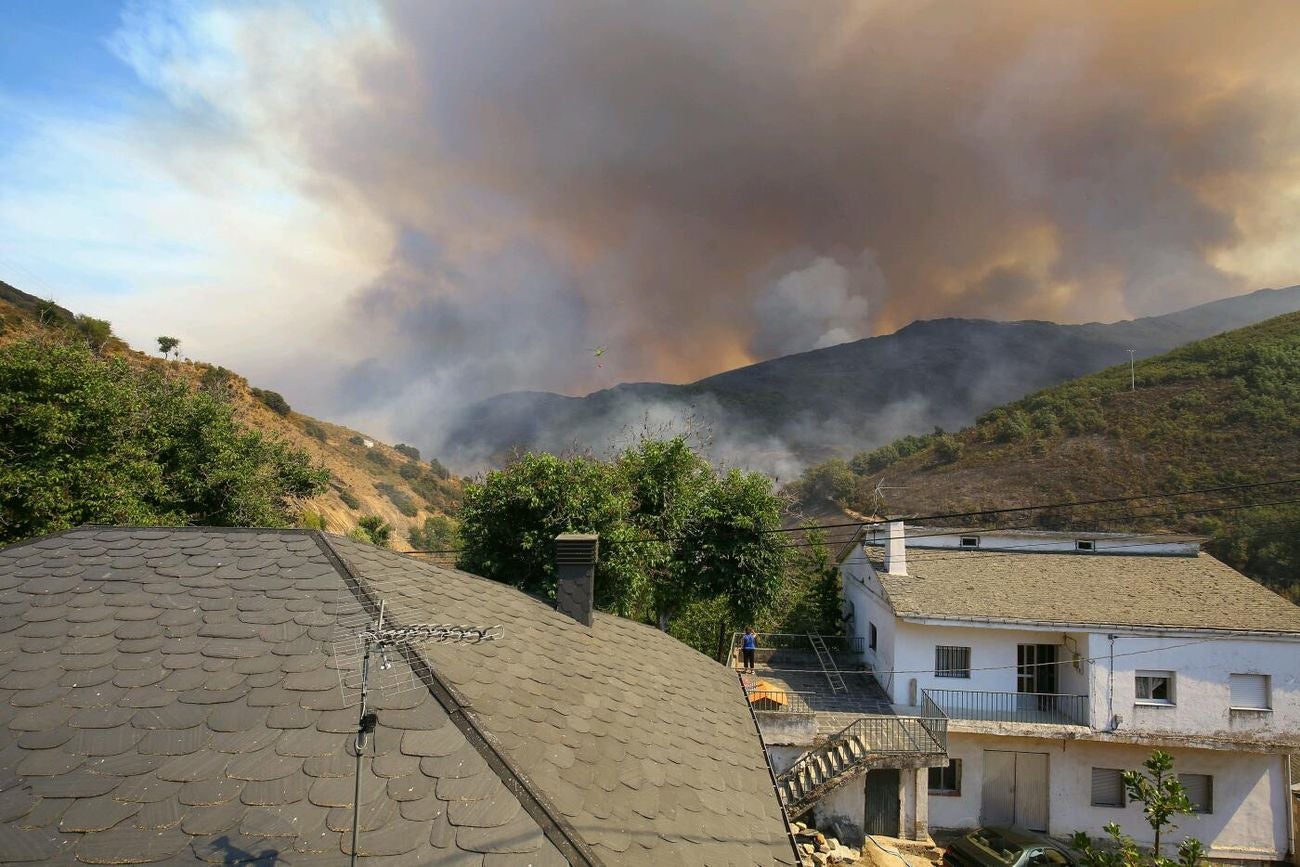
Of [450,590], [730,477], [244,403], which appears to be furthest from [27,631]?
[244,403]

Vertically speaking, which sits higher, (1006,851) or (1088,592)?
(1088,592)

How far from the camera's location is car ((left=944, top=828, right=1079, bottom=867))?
14.4 metres

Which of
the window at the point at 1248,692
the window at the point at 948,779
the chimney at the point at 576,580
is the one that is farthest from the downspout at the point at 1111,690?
the chimney at the point at 576,580

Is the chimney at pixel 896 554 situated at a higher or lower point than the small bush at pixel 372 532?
higher

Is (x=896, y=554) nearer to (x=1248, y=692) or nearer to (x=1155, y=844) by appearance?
(x=1248, y=692)

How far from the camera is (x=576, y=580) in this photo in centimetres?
1030

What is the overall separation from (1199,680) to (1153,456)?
38.1 metres

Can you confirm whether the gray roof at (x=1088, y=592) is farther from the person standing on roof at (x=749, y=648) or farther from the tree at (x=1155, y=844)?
the tree at (x=1155, y=844)

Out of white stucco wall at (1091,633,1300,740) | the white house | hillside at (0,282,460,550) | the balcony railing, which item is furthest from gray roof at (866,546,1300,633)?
hillside at (0,282,460,550)

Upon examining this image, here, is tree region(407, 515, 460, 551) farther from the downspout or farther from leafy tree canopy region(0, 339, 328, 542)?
the downspout

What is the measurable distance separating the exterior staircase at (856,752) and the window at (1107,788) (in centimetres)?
573

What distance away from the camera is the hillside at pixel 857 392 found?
403 feet

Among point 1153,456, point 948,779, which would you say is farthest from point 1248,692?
point 1153,456

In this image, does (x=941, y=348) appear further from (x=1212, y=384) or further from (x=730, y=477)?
(x=730, y=477)
